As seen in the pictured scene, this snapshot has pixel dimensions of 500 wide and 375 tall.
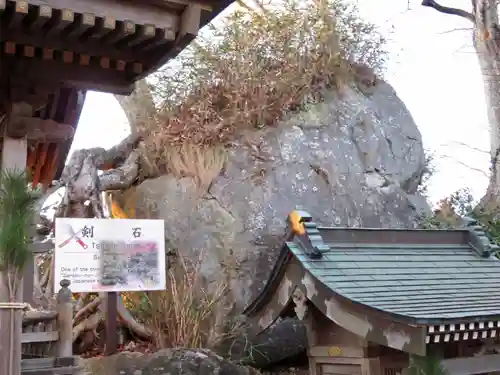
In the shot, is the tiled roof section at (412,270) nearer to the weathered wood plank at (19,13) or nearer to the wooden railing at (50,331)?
the wooden railing at (50,331)

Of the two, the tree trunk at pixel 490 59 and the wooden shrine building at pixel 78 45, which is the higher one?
the tree trunk at pixel 490 59

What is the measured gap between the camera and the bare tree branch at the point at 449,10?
13.5 metres

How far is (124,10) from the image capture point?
11.9 feet

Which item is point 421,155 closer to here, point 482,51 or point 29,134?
point 482,51

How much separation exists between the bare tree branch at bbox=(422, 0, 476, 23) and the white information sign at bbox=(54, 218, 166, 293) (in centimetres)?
909

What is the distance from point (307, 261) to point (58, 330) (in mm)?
2421

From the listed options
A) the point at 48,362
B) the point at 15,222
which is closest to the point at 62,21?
the point at 15,222

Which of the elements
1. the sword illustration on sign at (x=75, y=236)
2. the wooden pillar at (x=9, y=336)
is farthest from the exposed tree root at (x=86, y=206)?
the wooden pillar at (x=9, y=336)

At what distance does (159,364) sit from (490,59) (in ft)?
33.9

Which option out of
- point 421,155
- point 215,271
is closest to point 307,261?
point 215,271

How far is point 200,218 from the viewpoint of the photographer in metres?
10.1

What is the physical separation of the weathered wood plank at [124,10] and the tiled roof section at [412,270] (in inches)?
114

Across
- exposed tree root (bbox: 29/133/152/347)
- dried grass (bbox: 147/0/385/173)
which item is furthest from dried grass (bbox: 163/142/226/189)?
exposed tree root (bbox: 29/133/152/347)

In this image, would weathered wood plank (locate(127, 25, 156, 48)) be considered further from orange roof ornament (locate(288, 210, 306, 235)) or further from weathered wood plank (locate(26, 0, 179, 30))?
orange roof ornament (locate(288, 210, 306, 235))
